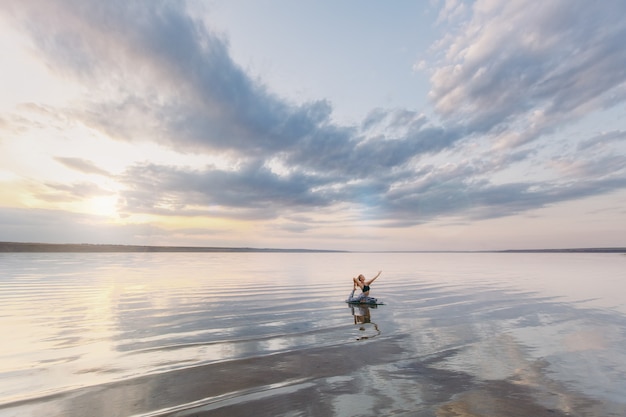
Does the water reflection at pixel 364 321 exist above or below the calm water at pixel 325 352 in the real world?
below

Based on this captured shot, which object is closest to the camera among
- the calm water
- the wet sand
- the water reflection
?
the wet sand

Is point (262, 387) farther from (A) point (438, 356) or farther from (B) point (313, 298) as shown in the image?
(B) point (313, 298)

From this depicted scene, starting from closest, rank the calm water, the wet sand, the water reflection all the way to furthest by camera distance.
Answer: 1. the wet sand
2. the calm water
3. the water reflection

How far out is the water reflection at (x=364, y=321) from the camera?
17062 mm

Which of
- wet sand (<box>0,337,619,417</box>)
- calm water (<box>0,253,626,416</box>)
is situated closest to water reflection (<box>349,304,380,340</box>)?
calm water (<box>0,253,626,416</box>)

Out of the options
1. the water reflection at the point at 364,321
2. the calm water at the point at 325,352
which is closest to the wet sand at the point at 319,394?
the calm water at the point at 325,352

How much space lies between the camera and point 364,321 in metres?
20.3

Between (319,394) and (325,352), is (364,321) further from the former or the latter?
(319,394)

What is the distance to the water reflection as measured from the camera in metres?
17.1

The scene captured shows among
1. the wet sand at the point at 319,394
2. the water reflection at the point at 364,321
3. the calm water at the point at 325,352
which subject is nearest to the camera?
the wet sand at the point at 319,394

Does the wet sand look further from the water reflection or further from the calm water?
the water reflection

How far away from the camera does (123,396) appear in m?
9.55

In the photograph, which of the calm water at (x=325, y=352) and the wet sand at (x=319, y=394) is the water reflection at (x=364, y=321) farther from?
the wet sand at (x=319, y=394)

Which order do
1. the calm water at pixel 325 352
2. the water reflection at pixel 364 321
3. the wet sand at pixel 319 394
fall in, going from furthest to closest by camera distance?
the water reflection at pixel 364 321
the calm water at pixel 325 352
the wet sand at pixel 319 394
